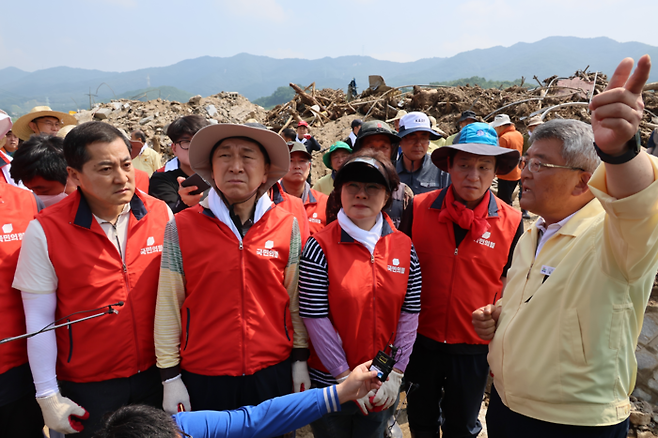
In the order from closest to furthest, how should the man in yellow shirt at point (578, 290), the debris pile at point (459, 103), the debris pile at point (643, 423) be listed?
the man in yellow shirt at point (578, 290), the debris pile at point (643, 423), the debris pile at point (459, 103)

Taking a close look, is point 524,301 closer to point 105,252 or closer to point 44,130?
point 105,252

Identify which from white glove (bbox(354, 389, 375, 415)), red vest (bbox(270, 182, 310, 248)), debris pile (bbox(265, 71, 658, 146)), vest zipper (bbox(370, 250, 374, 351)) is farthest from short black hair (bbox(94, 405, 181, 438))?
debris pile (bbox(265, 71, 658, 146))

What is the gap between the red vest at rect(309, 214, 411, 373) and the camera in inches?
83.5

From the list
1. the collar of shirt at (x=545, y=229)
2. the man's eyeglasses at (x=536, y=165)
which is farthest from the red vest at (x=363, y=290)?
the man's eyeglasses at (x=536, y=165)

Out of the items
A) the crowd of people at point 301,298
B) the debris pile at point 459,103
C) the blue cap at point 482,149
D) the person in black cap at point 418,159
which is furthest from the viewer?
the debris pile at point 459,103

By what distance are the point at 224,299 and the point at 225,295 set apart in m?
0.02

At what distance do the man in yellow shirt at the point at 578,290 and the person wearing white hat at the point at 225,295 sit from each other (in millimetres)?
1235

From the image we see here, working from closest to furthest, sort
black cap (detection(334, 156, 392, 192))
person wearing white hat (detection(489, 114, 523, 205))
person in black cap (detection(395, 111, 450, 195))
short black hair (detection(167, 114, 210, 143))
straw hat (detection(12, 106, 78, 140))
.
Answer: black cap (detection(334, 156, 392, 192)) < short black hair (detection(167, 114, 210, 143)) < person in black cap (detection(395, 111, 450, 195)) < straw hat (detection(12, 106, 78, 140)) < person wearing white hat (detection(489, 114, 523, 205))

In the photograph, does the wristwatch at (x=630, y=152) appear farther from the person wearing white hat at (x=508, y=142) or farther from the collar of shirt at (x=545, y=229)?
the person wearing white hat at (x=508, y=142)

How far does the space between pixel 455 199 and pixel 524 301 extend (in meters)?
1.00

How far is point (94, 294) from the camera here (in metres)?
2.00

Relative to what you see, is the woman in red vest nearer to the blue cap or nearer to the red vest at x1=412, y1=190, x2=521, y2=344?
the red vest at x1=412, y1=190, x2=521, y2=344

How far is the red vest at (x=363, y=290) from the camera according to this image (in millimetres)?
2121

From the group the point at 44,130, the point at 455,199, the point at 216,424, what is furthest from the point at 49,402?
the point at 44,130
